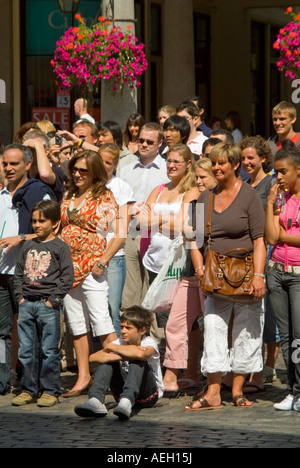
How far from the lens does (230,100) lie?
25.8 meters

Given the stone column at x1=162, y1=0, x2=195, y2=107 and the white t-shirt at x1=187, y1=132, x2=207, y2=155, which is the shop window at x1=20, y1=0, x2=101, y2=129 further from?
the white t-shirt at x1=187, y1=132, x2=207, y2=155

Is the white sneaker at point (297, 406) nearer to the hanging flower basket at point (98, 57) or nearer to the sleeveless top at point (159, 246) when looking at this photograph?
the sleeveless top at point (159, 246)

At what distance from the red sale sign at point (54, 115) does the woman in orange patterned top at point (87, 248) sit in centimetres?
1035

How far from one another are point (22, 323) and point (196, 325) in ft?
5.01

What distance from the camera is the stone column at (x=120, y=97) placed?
14755 mm

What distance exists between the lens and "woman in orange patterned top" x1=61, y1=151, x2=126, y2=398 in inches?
358

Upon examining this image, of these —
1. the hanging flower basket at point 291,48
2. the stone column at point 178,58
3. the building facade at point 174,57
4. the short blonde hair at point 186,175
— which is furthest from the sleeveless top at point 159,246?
the stone column at point 178,58

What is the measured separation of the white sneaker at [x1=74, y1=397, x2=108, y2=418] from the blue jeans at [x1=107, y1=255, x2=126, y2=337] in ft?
5.18

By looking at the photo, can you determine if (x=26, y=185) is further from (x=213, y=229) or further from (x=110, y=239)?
(x=213, y=229)

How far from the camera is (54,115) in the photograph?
774 inches

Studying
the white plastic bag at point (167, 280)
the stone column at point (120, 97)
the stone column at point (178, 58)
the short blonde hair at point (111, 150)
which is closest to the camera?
the white plastic bag at point (167, 280)

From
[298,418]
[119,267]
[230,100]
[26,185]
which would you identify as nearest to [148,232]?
[119,267]

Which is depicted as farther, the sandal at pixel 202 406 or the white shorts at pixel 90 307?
the white shorts at pixel 90 307

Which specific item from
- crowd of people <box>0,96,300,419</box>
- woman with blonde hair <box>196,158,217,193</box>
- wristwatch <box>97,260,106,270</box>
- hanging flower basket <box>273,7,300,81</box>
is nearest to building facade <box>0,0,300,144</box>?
hanging flower basket <box>273,7,300,81</box>
